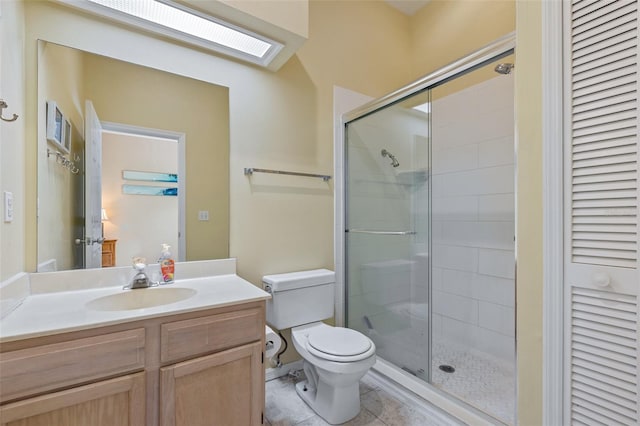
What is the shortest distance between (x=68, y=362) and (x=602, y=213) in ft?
5.86

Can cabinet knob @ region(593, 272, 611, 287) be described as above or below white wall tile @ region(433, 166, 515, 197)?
below

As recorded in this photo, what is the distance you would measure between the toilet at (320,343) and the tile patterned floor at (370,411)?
6 centimetres

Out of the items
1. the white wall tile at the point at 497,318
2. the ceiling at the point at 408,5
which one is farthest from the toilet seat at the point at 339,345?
the ceiling at the point at 408,5

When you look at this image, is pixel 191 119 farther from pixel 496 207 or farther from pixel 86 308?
pixel 496 207

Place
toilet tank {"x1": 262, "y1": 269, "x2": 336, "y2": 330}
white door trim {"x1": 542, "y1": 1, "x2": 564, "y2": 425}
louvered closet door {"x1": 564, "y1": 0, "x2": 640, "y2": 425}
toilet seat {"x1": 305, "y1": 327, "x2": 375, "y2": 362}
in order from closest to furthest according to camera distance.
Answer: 1. louvered closet door {"x1": 564, "y1": 0, "x2": 640, "y2": 425}
2. white door trim {"x1": 542, "y1": 1, "x2": 564, "y2": 425}
3. toilet seat {"x1": 305, "y1": 327, "x2": 375, "y2": 362}
4. toilet tank {"x1": 262, "y1": 269, "x2": 336, "y2": 330}

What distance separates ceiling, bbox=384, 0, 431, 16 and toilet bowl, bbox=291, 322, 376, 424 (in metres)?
2.74

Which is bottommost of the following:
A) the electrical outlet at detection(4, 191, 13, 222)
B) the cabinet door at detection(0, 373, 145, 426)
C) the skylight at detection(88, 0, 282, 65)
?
the cabinet door at detection(0, 373, 145, 426)

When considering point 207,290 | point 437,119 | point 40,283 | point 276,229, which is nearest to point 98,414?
point 207,290

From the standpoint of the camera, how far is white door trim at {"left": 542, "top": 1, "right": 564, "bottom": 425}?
40.0 inches

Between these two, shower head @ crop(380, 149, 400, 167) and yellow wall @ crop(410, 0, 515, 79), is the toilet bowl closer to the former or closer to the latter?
shower head @ crop(380, 149, 400, 167)

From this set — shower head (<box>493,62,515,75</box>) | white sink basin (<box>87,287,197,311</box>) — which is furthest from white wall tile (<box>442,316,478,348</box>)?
white sink basin (<box>87,287,197,311</box>)

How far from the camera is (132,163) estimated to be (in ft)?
5.27

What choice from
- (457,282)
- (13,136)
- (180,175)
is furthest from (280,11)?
(457,282)

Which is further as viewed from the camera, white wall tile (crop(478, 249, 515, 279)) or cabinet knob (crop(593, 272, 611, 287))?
white wall tile (crop(478, 249, 515, 279))
